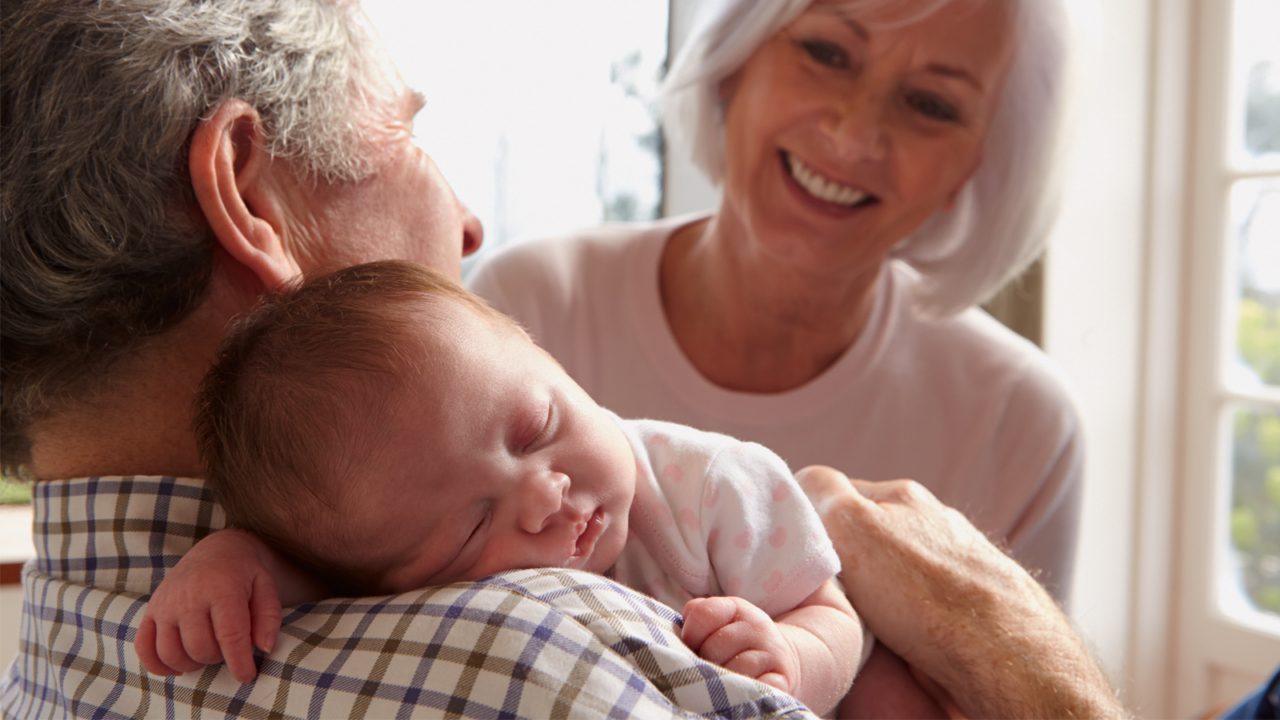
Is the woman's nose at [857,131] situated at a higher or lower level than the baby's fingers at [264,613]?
higher

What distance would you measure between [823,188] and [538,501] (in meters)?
1.36

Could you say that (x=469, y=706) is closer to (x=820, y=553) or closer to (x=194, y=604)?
(x=194, y=604)

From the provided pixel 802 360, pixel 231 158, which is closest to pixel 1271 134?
pixel 802 360

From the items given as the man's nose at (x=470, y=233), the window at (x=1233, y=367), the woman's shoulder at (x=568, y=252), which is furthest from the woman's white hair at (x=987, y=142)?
the window at (x=1233, y=367)

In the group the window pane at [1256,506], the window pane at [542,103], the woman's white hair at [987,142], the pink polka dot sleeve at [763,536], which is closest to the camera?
the pink polka dot sleeve at [763,536]

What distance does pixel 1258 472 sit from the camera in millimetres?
3697

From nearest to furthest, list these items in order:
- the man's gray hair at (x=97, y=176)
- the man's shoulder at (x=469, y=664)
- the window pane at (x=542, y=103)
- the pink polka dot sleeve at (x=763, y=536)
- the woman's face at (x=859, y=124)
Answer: the man's shoulder at (x=469, y=664), the man's gray hair at (x=97, y=176), the pink polka dot sleeve at (x=763, y=536), the woman's face at (x=859, y=124), the window pane at (x=542, y=103)

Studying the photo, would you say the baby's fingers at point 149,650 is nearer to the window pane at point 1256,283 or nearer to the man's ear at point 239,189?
the man's ear at point 239,189

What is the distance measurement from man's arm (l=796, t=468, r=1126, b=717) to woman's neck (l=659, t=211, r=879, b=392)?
949mm

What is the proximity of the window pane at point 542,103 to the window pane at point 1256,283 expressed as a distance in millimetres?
1807

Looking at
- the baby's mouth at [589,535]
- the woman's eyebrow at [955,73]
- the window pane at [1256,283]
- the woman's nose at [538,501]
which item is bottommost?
the window pane at [1256,283]

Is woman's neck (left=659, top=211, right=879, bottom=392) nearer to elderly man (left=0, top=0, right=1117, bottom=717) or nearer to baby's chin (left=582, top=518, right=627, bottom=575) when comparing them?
elderly man (left=0, top=0, right=1117, bottom=717)

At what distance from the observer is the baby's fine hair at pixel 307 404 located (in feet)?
2.97

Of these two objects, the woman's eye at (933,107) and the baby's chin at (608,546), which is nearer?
the baby's chin at (608,546)
